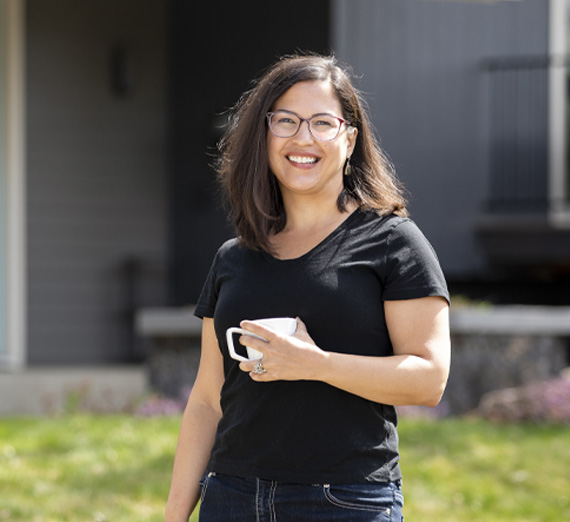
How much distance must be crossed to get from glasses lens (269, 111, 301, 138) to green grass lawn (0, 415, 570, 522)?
91.2 inches

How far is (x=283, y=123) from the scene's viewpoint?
1961 millimetres

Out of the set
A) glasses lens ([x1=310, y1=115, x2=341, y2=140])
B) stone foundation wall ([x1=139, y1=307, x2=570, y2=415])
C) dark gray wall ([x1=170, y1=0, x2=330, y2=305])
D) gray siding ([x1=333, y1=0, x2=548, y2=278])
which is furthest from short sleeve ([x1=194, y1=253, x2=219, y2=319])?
dark gray wall ([x1=170, y1=0, x2=330, y2=305])

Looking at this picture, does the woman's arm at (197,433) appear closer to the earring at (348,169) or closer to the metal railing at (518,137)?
the earring at (348,169)

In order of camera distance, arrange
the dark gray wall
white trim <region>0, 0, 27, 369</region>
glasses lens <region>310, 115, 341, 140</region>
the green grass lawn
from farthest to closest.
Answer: the dark gray wall < white trim <region>0, 0, 27, 369</region> < the green grass lawn < glasses lens <region>310, 115, 341, 140</region>

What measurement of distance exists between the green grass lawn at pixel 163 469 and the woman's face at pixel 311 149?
7.42ft

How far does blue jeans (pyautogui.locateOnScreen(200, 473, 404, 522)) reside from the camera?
69.8 inches

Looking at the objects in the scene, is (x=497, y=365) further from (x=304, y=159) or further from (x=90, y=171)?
(x=304, y=159)

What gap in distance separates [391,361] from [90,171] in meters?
6.13

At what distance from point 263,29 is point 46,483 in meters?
4.71

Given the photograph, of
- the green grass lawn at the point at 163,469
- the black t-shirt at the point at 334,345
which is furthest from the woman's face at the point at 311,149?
the green grass lawn at the point at 163,469

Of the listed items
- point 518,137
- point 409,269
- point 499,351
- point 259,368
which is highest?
point 518,137

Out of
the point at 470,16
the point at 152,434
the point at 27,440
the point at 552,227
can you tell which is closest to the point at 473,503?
the point at 152,434

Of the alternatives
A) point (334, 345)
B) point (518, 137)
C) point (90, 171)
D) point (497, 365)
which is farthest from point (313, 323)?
point (518, 137)

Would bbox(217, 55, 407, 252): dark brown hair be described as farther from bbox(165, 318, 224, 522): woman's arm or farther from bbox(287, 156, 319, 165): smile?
bbox(165, 318, 224, 522): woman's arm
